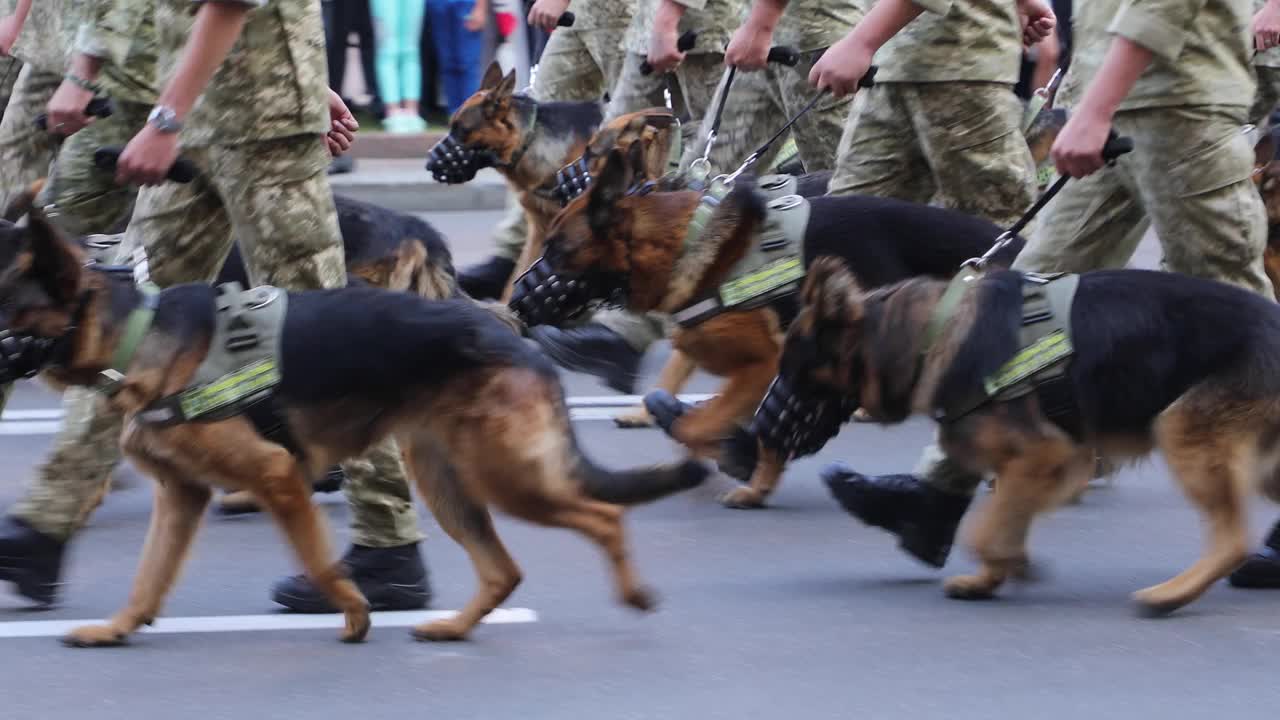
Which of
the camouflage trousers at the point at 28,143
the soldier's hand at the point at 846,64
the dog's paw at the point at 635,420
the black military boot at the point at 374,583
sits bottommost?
the dog's paw at the point at 635,420

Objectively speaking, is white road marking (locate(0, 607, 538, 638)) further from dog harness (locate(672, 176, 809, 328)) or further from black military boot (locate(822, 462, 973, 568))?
dog harness (locate(672, 176, 809, 328))

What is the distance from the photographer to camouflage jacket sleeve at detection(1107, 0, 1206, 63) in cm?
508

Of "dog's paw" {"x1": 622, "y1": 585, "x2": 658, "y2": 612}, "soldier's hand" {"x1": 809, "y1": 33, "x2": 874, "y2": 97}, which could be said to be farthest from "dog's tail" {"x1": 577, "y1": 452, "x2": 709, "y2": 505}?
"soldier's hand" {"x1": 809, "y1": 33, "x2": 874, "y2": 97}

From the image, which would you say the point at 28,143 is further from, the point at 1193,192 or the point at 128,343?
the point at 1193,192

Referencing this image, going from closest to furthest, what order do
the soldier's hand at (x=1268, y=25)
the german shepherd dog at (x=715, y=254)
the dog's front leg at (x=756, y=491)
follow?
the german shepherd dog at (x=715, y=254) → the dog's front leg at (x=756, y=491) → the soldier's hand at (x=1268, y=25)

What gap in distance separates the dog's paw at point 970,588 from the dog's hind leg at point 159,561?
2.00 meters

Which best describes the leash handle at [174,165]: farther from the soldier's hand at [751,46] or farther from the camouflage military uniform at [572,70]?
the camouflage military uniform at [572,70]

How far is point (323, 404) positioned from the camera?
4.62 meters

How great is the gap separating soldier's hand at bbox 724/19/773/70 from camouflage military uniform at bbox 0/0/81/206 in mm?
2295

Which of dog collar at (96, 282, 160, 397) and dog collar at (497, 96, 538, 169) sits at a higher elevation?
dog collar at (96, 282, 160, 397)

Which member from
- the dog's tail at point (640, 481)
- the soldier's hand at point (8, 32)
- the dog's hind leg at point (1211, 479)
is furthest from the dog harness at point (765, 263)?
the soldier's hand at point (8, 32)

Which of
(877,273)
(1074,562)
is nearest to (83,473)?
(877,273)

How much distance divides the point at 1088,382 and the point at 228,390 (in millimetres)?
2153

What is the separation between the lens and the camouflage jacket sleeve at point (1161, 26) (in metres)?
5.08
